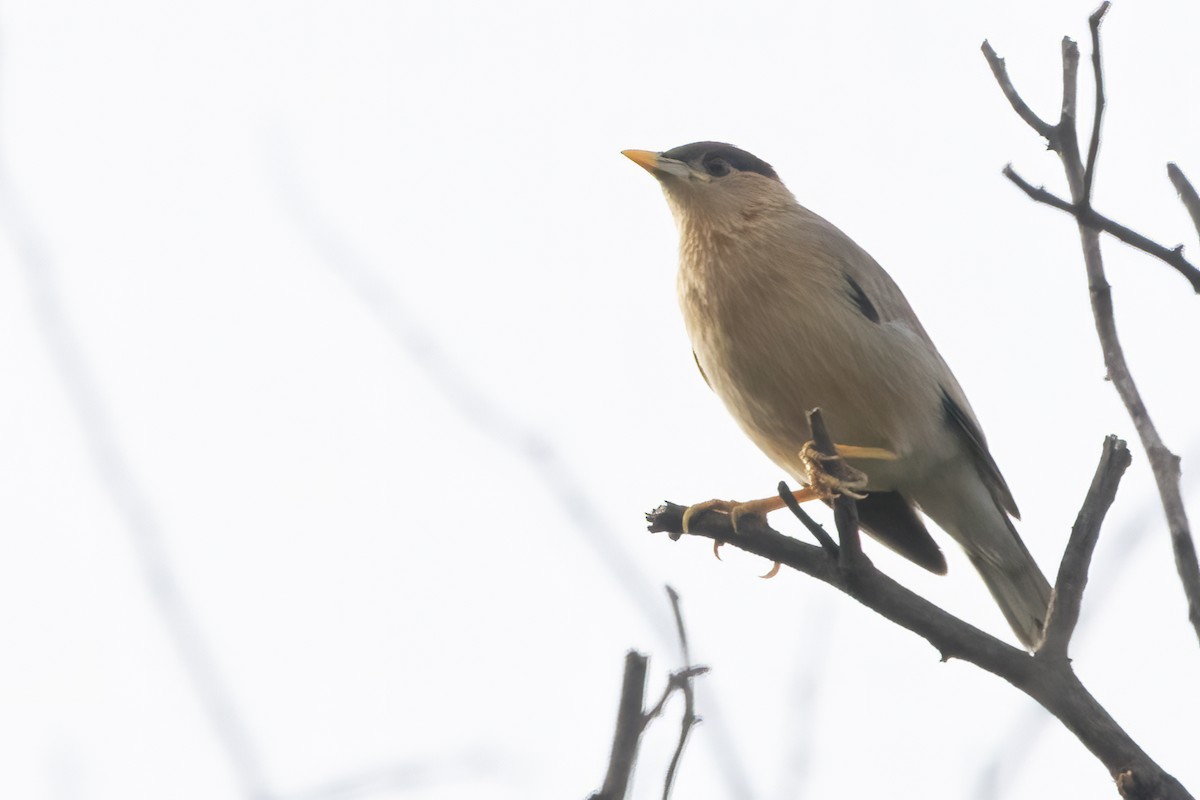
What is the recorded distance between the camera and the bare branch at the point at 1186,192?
2.68m

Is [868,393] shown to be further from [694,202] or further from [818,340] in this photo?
[694,202]

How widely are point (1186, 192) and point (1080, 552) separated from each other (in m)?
0.86

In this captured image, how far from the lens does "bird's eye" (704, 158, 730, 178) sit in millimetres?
5828

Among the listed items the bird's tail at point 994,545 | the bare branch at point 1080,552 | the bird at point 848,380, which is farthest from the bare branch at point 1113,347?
the bird's tail at point 994,545

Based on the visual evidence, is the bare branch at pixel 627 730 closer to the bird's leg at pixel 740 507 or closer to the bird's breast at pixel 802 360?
the bird's leg at pixel 740 507

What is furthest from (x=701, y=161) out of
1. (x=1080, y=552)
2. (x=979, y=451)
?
(x=1080, y=552)

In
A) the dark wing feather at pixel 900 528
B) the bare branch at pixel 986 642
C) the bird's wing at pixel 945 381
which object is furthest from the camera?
the dark wing feather at pixel 900 528

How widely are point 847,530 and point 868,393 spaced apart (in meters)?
1.51

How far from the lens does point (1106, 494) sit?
10.2 ft

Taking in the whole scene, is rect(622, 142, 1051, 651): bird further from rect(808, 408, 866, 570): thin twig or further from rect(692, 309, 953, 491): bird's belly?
rect(808, 408, 866, 570): thin twig

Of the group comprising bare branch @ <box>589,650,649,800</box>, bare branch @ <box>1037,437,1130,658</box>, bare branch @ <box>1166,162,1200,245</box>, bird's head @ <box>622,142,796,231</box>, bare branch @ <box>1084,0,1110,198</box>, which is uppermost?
bird's head @ <box>622,142,796,231</box>

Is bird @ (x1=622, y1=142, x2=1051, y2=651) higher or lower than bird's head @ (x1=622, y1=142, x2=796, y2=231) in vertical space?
lower

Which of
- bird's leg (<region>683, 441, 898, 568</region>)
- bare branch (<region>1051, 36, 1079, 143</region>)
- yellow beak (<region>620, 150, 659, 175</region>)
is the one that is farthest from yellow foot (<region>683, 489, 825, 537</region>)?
yellow beak (<region>620, 150, 659, 175</region>)

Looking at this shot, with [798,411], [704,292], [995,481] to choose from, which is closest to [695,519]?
[798,411]
